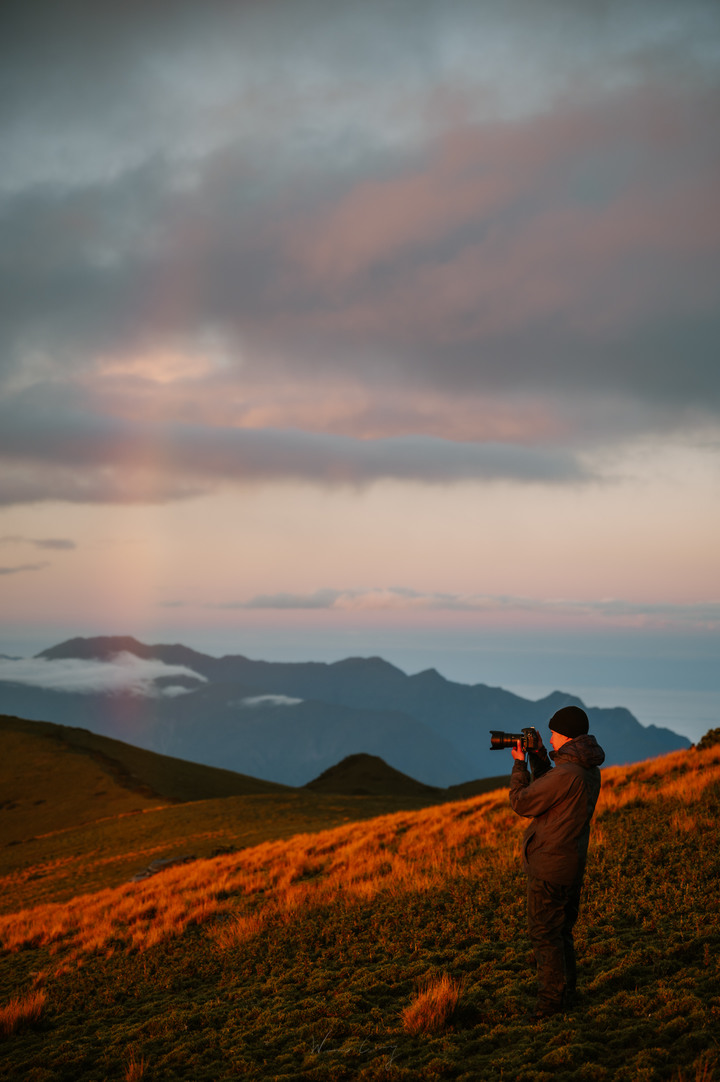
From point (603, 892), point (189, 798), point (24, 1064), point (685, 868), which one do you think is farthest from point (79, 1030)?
point (189, 798)

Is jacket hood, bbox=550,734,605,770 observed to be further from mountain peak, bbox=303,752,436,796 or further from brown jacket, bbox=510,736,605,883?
mountain peak, bbox=303,752,436,796

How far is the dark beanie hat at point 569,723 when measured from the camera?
21.6 feet

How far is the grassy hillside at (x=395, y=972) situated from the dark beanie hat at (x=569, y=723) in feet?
8.44

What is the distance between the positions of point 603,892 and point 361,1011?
427 cm

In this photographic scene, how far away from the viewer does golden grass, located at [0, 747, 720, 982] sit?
13320 mm

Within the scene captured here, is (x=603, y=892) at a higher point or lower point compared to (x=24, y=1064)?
higher

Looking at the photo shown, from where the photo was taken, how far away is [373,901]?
1233 centimetres

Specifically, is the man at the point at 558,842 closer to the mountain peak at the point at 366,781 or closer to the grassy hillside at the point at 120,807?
the grassy hillside at the point at 120,807

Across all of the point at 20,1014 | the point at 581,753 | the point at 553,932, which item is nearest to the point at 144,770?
the point at 20,1014

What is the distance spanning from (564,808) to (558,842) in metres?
0.31

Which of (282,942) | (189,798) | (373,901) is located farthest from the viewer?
(189,798)

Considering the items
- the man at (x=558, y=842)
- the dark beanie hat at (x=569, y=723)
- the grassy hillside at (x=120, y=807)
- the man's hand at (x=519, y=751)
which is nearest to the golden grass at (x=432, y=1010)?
the man at (x=558, y=842)

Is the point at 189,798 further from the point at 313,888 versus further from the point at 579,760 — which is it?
the point at 579,760

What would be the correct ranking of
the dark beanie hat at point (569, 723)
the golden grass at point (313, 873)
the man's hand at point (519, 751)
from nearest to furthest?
the dark beanie hat at point (569, 723), the man's hand at point (519, 751), the golden grass at point (313, 873)
